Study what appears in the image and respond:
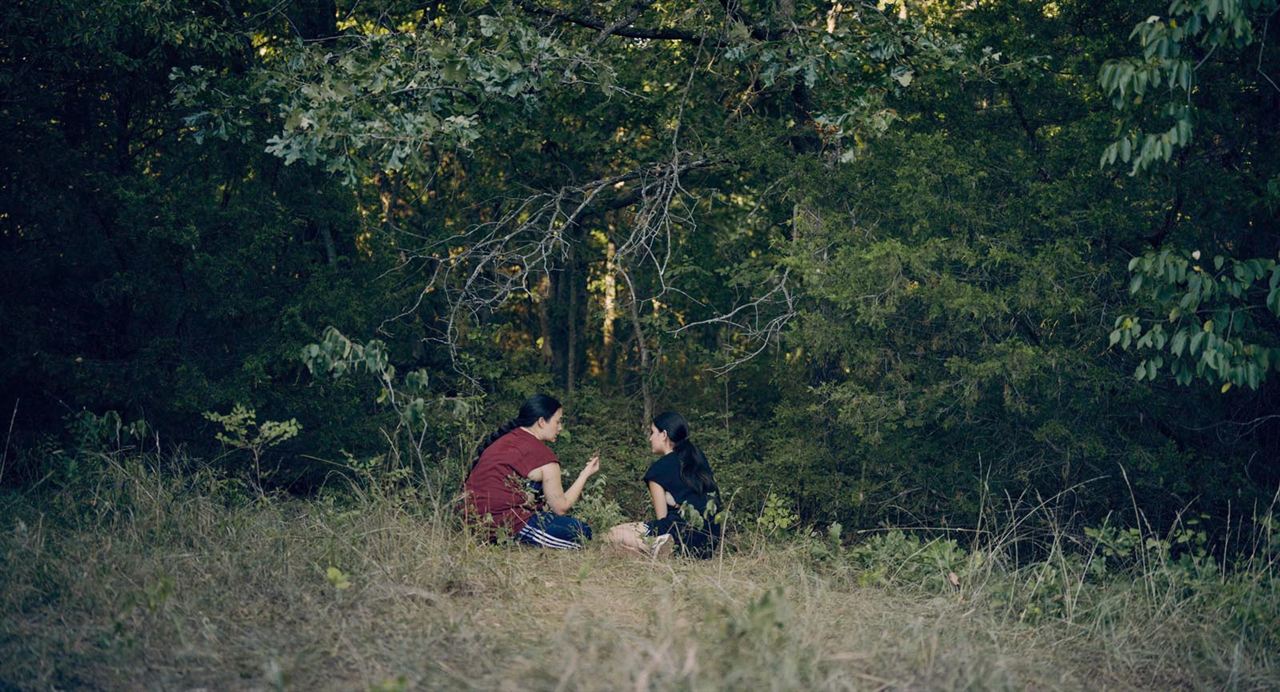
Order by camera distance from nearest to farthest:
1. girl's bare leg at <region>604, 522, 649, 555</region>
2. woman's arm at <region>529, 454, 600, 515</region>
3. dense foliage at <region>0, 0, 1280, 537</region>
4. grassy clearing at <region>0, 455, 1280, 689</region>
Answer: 1. grassy clearing at <region>0, 455, 1280, 689</region>
2. girl's bare leg at <region>604, 522, 649, 555</region>
3. woman's arm at <region>529, 454, 600, 515</region>
4. dense foliage at <region>0, 0, 1280, 537</region>

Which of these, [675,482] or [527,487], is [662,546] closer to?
[675,482]

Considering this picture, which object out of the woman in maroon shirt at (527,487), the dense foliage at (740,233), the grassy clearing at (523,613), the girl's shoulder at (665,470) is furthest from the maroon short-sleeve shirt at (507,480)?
the girl's shoulder at (665,470)

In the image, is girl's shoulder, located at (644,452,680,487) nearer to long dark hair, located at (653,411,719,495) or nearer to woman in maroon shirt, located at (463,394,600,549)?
long dark hair, located at (653,411,719,495)

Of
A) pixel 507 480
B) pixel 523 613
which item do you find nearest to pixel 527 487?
pixel 507 480

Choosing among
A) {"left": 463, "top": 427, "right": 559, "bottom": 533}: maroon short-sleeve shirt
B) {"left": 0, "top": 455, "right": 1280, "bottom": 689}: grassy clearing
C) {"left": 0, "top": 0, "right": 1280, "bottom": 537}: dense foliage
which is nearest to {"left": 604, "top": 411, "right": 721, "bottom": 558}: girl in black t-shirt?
{"left": 0, "top": 455, "right": 1280, "bottom": 689}: grassy clearing

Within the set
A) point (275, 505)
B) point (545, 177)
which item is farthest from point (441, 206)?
point (275, 505)

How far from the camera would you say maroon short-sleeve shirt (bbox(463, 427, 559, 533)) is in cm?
676

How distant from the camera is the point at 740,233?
33.2ft

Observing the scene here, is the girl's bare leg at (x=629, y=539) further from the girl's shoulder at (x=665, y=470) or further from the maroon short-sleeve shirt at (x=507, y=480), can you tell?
the maroon short-sleeve shirt at (x=507, y=480)

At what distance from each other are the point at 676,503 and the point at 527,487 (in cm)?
99

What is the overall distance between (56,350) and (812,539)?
636 cm

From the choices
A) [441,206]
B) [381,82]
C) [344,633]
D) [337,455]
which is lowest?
[337,455]

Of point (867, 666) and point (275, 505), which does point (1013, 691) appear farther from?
point (275, 505)

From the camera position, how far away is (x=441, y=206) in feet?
38.9
